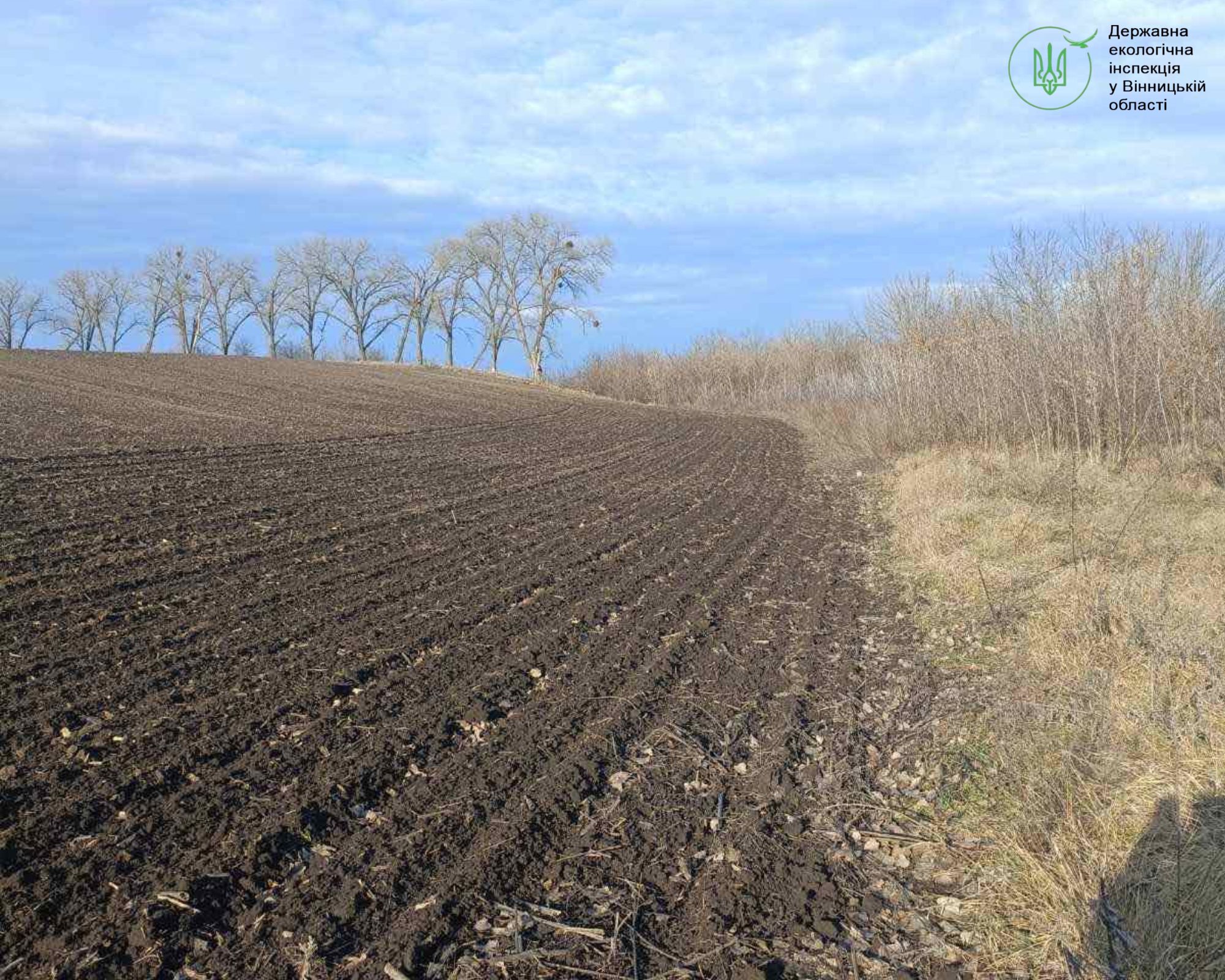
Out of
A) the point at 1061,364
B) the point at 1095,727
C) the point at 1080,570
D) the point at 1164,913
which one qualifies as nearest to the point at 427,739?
the point at 1164,913

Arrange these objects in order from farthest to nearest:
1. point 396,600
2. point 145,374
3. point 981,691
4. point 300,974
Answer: point 145,374
point 396,600
point 981,691
point 300,974

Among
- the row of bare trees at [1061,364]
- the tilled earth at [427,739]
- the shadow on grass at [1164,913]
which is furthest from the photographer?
the row of bare trees at [1061,364]

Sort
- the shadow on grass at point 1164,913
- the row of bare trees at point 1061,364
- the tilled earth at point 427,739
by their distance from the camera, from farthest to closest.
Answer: the row of bare trees at point 1061,364
the tilled earth at point 427,739
the shadow on grass at point 1164,913

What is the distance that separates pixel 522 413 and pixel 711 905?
93.7ft

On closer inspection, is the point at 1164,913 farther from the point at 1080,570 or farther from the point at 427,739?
the point at 1080,570

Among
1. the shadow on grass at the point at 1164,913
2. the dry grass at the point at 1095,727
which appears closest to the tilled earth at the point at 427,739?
the dry grass at the point at 1095,727

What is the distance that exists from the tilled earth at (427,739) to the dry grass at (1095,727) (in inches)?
18.7

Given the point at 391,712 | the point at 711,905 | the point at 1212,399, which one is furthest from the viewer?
the point at 1212,399

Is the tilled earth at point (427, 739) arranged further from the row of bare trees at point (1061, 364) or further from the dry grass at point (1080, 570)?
the row of bare trees at point (1061, 364)

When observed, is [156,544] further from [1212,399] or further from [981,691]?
[1212,399]

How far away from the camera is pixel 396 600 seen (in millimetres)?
7652

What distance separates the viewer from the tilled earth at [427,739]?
11.9 feet

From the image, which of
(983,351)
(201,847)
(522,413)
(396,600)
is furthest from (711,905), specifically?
(522,413)

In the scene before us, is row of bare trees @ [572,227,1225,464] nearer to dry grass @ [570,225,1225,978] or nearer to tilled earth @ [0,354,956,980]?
dry grass @ [570,225,1225,978]
